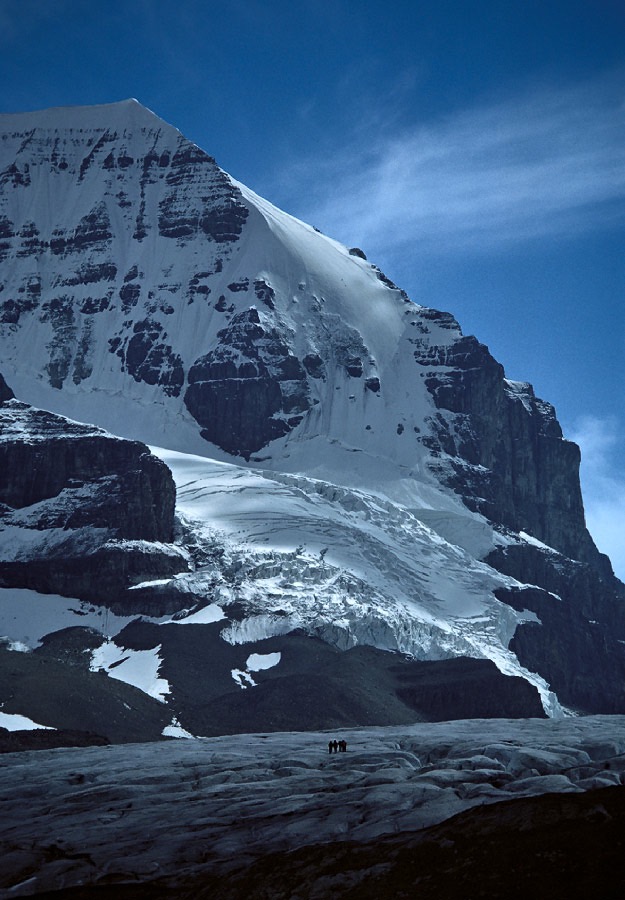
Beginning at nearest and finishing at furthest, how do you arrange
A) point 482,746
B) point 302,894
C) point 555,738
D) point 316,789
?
point 302,894
point 316,789
point 482,746
point 555,738

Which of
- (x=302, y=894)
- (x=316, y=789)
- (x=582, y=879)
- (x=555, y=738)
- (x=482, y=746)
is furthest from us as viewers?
(x=555, y=738)

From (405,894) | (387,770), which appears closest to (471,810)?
(405,894)

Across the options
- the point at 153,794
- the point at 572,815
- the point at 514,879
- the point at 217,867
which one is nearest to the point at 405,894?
the point at 514,879

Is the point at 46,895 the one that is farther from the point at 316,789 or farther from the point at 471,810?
the point at 316,789

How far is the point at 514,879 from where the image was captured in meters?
60.7

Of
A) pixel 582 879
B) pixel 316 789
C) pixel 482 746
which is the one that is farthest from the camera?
pixel 482 746

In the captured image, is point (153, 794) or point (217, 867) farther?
point (153, 794)

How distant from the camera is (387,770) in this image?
320 feet

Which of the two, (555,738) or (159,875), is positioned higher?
(555,738)

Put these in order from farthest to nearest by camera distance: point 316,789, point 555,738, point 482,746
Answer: point 555,738 < point 482,746 < point 316,789

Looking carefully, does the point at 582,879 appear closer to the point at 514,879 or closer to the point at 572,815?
the point at 514,879

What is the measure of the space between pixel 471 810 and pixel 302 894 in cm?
1053

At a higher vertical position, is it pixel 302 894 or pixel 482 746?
pixel 482 746

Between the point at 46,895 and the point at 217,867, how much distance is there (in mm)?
7837
